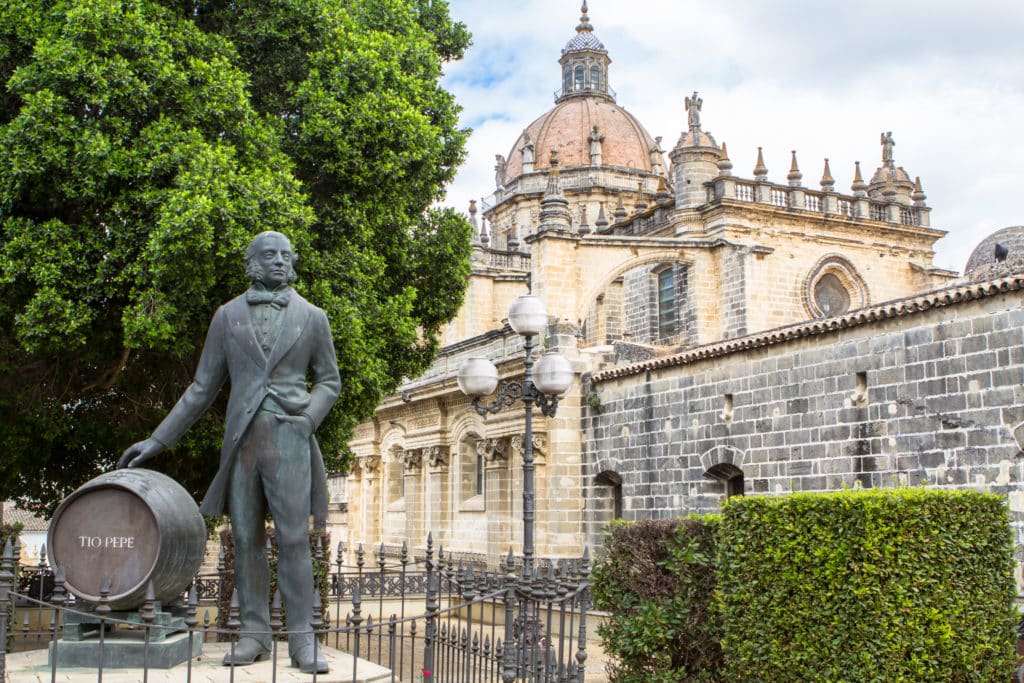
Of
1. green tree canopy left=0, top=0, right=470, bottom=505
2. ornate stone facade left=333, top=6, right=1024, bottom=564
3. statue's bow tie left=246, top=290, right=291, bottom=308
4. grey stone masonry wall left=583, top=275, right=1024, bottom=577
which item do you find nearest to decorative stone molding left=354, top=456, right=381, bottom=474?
ornate stone facade left=333, top=6, right=1024, bottom=564

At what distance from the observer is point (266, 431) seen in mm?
6125

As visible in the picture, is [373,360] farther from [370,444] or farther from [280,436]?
[370,444]

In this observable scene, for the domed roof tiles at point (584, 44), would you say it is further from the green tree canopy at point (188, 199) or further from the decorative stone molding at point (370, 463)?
the green tree canopy at point (188, 199)

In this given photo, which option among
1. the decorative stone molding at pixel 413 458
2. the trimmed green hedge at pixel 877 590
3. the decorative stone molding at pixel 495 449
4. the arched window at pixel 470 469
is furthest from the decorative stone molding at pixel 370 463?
the trimmed green hedge at pixel 877 590

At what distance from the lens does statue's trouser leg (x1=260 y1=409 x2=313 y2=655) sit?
6.12 meters

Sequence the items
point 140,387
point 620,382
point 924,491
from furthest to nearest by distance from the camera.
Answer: point 620,382 < point 140,387 < point 924,491

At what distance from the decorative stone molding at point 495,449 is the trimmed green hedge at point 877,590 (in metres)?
14.4

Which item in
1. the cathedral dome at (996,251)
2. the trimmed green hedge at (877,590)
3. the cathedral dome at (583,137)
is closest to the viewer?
the trimmed green hedge at (877,590)

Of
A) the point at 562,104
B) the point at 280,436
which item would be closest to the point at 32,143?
the point at 280,436

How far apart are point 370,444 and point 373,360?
17433 mm

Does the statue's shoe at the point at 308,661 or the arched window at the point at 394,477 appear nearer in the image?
the statue's shoe at the point at 308,661

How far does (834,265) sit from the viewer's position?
27719mm

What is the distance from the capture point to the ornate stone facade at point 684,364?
15000 mm

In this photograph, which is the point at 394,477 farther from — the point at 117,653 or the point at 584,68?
the point at 584,68
